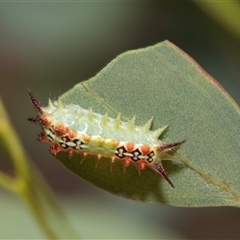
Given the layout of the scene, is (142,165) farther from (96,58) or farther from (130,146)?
(96,58)

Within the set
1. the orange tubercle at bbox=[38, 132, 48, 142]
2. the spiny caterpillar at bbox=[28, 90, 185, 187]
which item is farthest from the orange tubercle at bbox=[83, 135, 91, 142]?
the orange tubercle at bbox=[38, 132, 48, 142]

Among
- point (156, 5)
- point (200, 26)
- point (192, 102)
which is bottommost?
point (192, 102)

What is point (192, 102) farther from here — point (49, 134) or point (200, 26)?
point (200, 26)

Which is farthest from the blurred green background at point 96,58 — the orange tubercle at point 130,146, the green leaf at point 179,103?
the orange tubercle at point 130,146

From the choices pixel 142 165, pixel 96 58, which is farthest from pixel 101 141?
pixel 96 58

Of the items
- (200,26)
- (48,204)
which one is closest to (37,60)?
(200,26)

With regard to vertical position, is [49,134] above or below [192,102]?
above

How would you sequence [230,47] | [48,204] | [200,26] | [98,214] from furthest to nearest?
[200,26]
[230,47]
[98,214]
[48,204]

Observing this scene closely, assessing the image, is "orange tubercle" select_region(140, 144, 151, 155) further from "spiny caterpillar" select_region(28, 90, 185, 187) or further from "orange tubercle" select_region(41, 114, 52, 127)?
"orange tubercle" select_region(41, 114, 52, 127)
